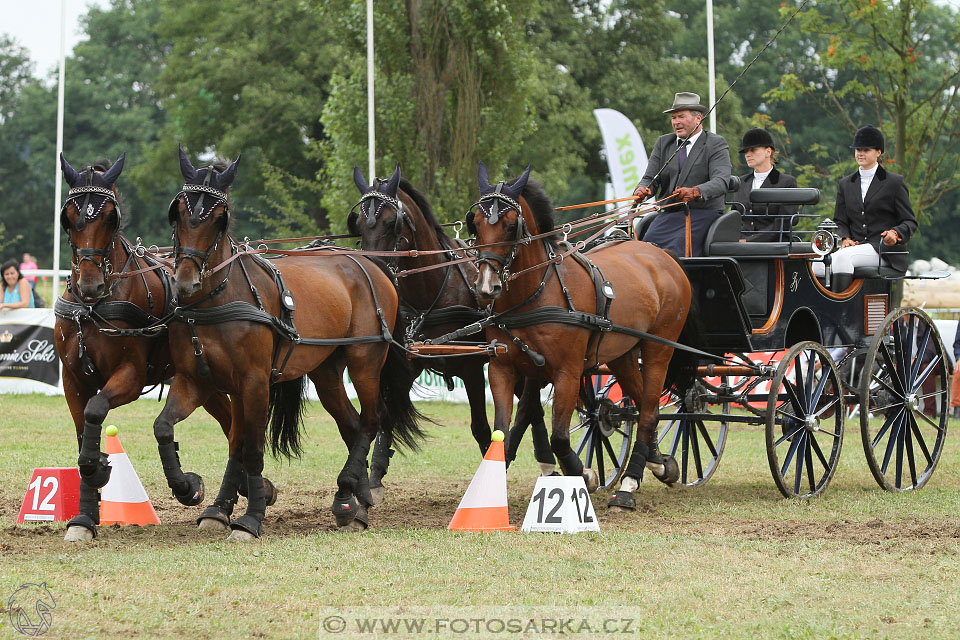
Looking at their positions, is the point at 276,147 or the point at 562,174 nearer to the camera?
the point at 562,174

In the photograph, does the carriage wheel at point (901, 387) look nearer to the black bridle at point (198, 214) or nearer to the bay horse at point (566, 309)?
the bay horse at point (566, 309)

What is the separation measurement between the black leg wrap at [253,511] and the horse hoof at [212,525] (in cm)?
35

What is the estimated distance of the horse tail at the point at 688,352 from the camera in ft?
28.1

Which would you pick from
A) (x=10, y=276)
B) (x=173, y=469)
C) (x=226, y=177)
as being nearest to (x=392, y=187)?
(x=226, y=177)

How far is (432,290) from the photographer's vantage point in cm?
832

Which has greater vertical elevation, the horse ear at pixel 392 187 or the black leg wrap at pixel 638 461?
the horse ear at pixel 392 187

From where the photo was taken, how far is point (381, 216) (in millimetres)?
7750

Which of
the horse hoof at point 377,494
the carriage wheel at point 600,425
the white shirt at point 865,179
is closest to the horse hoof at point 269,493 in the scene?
the horse hoof at point 377,494

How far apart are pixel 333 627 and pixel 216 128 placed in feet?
104

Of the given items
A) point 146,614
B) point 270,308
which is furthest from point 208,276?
point 146,614

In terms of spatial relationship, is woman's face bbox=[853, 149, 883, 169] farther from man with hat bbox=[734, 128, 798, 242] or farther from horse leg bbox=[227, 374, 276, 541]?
A: horse leg bbox=[227, 374, 276, 541]

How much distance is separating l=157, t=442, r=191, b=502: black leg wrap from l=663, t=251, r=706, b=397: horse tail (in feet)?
12.1

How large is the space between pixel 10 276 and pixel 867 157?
11.6 metres

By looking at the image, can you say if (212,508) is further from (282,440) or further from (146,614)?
(146,614)
